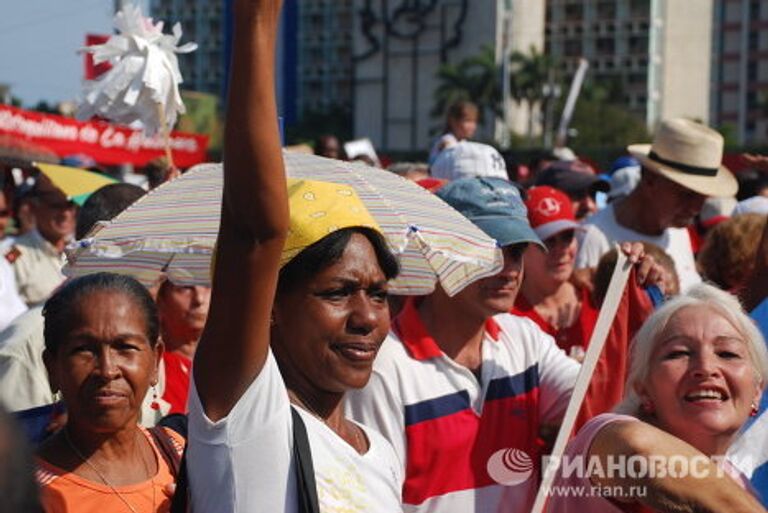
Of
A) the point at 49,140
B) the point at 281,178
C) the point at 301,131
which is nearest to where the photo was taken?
the point at 281,178

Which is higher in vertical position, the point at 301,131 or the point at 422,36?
the point at 422,36

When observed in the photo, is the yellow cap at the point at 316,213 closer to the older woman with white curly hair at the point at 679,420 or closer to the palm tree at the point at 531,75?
the older woman with white curly hair at the point at 679,420

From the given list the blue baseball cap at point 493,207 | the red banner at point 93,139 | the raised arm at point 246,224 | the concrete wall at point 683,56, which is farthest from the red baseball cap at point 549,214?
the concrete wall at point 683,56

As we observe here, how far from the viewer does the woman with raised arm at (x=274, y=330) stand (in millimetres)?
2137

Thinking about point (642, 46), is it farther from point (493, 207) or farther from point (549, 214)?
point (493, 207)

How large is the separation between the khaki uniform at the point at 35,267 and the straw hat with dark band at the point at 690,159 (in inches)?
125

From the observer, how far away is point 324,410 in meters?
2.64

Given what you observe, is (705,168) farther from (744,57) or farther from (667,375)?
(744,57)

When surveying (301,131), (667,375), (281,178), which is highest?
(281,178)

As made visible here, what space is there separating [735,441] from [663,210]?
2.91 m

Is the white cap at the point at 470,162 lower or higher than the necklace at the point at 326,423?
higher

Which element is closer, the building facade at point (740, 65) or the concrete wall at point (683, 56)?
the concrete wall at point (683, 56)

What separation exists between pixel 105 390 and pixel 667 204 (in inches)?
149

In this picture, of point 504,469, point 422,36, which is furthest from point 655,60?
point 504,469
